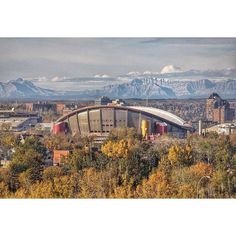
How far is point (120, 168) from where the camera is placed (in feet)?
22.8

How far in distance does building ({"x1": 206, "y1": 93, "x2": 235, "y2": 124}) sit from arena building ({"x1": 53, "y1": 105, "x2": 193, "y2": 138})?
274 mm

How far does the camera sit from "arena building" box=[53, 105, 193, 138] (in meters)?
6.96

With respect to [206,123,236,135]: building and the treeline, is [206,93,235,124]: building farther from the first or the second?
the treeline

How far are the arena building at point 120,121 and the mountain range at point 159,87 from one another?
6.4 inches


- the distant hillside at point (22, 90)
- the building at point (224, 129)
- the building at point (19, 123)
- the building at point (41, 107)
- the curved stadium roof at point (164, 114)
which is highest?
the distant hillside at point (22, 90)

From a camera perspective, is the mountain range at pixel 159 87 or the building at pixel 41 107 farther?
the building at pixel 41 107

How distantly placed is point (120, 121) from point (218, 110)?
1074mm

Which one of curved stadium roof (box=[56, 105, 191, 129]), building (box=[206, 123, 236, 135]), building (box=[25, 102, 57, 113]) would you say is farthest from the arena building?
building (box=[206, 123, 236, 135])

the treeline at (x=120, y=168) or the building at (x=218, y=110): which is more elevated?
the building at (x=218, y=110)

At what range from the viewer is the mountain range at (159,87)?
22.5ft

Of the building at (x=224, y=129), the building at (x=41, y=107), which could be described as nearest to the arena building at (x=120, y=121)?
the building at (x=41, y=107)

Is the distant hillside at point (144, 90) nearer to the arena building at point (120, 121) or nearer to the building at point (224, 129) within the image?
the arena building at point (120, 121)
